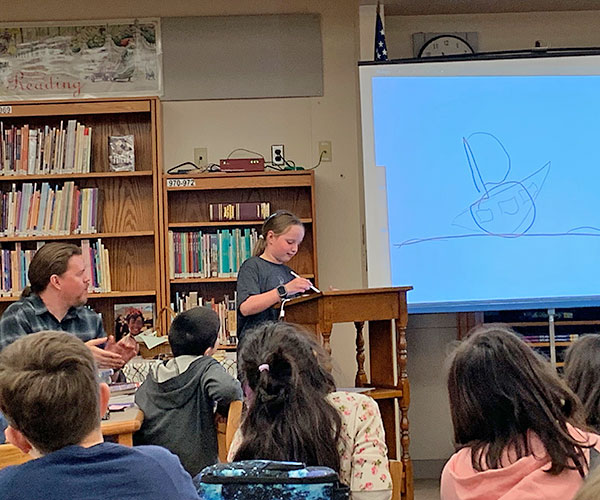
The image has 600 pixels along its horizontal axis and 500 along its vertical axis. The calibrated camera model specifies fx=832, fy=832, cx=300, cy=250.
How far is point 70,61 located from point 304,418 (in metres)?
3.74

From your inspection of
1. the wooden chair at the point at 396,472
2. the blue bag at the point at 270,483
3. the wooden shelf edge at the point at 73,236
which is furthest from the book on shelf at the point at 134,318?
the blue bag at the point at 270,483

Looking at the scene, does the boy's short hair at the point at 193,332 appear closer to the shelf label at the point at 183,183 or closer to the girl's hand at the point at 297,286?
the girl's hand at the point at 297,286

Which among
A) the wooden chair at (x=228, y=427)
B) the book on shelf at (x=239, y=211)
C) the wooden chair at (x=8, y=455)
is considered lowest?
the wooden chair at (x=228, y=427)

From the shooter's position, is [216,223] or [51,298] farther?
[216,223]

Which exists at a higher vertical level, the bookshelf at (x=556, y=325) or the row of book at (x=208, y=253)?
the row of book at (x=208, y=253)

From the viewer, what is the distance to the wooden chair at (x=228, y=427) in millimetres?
2477

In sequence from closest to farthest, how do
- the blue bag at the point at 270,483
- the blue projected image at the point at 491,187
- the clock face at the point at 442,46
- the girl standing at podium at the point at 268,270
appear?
the blue bag at the point at 270,483 → the girl standing at podium at the point at 268,270 → the blue projected image at the point at 491,187 → the clock face at the point at 442,46

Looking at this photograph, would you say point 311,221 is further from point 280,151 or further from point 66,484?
point 66,484

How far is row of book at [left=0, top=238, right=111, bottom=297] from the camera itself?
4.73 metres

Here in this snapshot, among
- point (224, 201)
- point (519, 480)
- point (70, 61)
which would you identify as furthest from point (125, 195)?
point (519, 480)

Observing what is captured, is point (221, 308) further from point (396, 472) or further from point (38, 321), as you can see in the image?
point (396, 472)

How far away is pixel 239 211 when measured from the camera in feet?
15.8

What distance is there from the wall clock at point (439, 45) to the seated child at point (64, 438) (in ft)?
12.9

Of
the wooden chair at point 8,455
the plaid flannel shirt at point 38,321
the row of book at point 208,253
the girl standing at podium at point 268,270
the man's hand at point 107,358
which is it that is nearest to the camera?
the wooden chair at point 8,455
